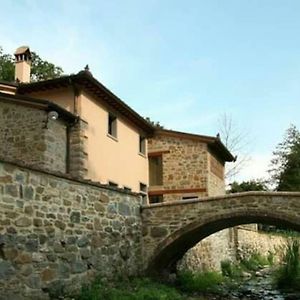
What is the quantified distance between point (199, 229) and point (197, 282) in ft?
9.18

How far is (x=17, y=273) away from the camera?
29.0ft

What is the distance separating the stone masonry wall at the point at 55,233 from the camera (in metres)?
8.82

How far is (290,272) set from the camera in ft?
56.9

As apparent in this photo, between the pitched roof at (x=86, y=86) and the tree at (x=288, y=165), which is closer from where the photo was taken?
the pitched roof at (x=86, y=86)

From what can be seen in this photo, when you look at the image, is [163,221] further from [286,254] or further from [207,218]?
[286,254]

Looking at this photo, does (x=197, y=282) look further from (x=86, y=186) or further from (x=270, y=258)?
(x=270, y=258)

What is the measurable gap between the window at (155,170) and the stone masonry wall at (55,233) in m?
8.67

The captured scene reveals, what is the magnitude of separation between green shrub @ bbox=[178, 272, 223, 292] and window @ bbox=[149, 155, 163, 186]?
5.18 m

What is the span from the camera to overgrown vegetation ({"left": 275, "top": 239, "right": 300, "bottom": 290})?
1717 cm

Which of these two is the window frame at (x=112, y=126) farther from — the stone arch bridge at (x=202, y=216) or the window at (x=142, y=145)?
the stone arch bridge at (x=202, y=216)

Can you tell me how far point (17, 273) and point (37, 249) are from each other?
2.33ft

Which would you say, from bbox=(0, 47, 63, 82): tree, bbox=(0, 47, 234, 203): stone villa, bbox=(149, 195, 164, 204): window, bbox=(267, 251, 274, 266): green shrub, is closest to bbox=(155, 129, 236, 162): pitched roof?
bbox=(0, 47, 234, 203): stone villa

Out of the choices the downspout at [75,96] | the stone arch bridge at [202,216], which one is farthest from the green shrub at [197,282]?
the downspout at [75,96]

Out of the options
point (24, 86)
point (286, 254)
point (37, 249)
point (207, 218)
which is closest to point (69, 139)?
point (24, 86)
